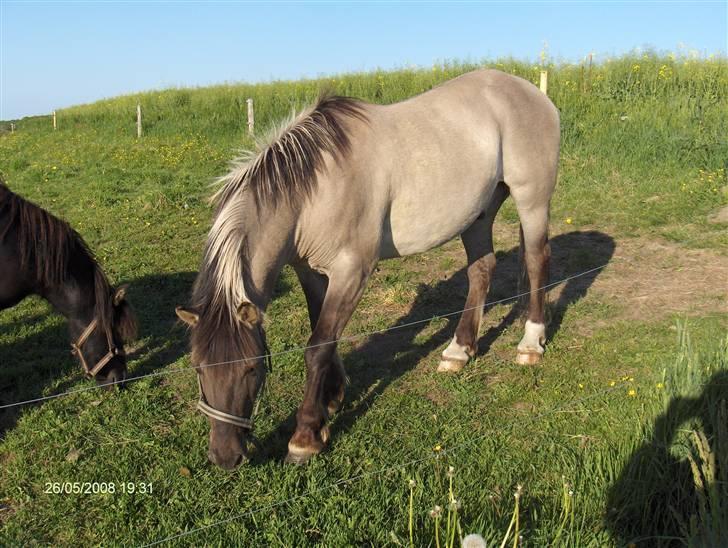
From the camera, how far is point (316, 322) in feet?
13.5

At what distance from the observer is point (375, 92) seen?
15.4 m

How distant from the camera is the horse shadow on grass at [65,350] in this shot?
14.9 feet

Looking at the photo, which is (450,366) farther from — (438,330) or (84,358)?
(84,358)

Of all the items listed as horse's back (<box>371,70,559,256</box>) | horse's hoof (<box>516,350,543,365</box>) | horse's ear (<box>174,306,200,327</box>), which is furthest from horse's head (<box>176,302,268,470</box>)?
horse's hoof (<box>516,350,543,365</box>)

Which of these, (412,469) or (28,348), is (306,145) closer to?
(412,469)

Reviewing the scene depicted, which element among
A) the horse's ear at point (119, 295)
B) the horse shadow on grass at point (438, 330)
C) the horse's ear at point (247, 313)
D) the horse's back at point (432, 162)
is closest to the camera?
the horse's ear at point (247, 313)

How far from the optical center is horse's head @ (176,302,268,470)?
2.99 meters

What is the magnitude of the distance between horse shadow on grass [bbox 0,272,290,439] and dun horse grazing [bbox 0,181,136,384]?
0.34 metres

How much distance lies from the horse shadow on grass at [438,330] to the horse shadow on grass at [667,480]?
67.4 inches

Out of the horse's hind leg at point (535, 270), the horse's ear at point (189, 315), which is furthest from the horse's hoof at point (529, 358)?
the horse's ear at point (189, 315)

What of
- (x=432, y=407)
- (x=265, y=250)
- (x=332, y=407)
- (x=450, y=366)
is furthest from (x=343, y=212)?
(x=450, y=366)

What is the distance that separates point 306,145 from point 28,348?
3.41 metres

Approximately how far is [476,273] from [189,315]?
2911mm

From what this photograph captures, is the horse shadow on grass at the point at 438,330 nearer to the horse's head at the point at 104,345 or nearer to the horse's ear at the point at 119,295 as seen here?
the horse's head at the point at 104,345
